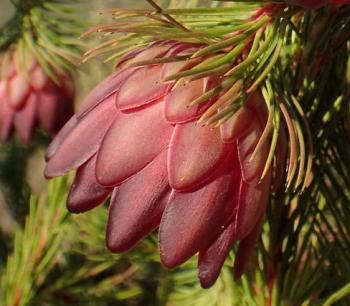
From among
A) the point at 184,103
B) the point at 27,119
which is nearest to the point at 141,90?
→ the point at 184,103

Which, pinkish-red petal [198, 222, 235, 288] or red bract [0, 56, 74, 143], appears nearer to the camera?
pinkish-red petal [198, 222, 235, 288]

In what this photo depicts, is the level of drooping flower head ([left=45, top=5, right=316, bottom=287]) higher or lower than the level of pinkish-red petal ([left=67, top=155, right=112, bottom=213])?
higher

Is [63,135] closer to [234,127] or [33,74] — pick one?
[234,127]

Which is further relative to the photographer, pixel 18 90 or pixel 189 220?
pixel 18 90

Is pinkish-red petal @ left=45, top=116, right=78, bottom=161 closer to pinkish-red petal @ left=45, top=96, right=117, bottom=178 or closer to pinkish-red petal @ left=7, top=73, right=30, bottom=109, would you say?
pinkish-red petal @ left=45, top=96, right=117, bottom=178

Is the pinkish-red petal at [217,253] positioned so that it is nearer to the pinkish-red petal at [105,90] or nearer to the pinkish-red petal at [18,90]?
the pinkish-red petal at [105,90]

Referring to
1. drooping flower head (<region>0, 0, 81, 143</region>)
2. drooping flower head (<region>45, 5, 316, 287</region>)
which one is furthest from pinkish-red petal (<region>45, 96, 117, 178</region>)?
drooping flower head (<region>0, 0, 81, 143</region>)

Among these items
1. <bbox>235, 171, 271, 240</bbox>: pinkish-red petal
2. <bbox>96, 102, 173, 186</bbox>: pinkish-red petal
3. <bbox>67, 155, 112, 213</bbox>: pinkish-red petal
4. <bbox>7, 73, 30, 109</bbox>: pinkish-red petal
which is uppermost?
<bbox>96, 102, 173, 186</bbox>: pinkish-red petal
